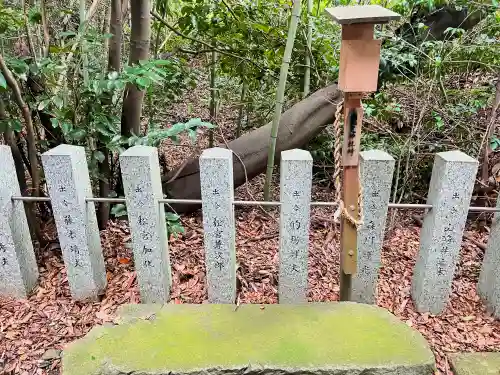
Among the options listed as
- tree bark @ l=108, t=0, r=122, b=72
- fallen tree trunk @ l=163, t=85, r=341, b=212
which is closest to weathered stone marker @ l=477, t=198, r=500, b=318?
fallen tree trunk @ l=163, t=85, r=341, b=212

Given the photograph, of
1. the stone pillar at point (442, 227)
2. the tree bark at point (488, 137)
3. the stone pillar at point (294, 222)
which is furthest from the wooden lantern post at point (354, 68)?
the tree bark at point (488, 137)

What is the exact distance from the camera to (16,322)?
7.98ft

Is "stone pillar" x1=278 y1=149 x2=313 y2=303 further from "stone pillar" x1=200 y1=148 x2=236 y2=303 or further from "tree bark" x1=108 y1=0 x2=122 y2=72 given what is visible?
"tree bark" x1=108 y1=0 x2=122 y2=72

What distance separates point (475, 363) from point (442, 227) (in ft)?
2.52

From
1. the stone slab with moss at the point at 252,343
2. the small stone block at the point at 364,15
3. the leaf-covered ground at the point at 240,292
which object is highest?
the small stone block at the point at 364,15

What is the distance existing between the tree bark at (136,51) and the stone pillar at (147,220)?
811 millimetres

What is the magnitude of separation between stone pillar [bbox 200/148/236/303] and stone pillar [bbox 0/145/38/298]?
1.22m

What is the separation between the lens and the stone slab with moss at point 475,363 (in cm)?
211

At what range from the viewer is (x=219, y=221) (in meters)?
2.27

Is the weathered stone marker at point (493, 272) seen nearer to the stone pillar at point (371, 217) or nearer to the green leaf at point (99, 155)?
the stone pillar at point (371, 217)

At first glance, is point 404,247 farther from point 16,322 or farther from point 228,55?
point 16,322

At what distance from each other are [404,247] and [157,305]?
221 cm

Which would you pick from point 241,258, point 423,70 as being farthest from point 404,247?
point 423,70

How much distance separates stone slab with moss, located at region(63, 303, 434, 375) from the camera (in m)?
1.87
